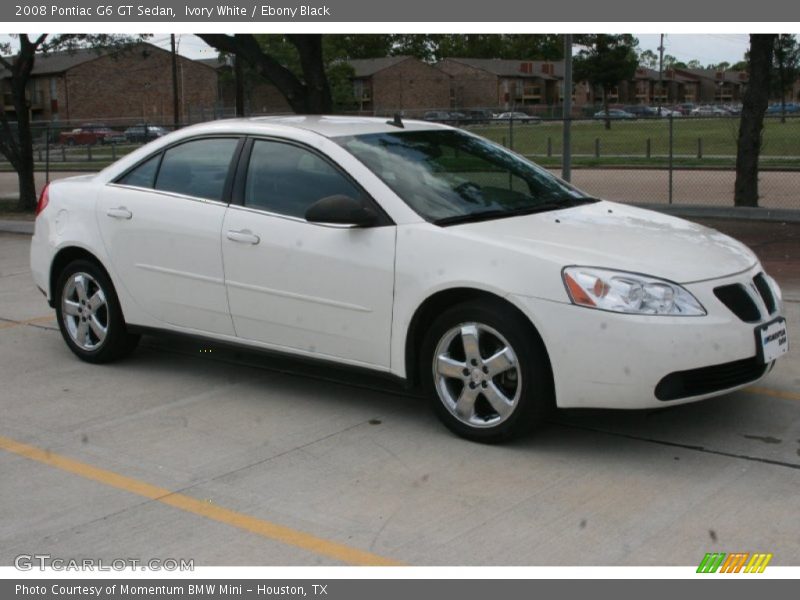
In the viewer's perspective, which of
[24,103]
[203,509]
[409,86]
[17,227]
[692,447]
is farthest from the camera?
[409,86]

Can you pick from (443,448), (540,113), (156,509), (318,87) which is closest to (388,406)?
(443,448)

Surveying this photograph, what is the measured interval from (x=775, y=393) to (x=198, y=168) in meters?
3.70

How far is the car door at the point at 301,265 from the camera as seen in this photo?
5.50m

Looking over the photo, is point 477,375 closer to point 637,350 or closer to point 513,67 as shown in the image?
point 637,350

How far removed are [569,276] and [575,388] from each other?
1.73 feet

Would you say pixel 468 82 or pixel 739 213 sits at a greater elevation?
pixel 468 82

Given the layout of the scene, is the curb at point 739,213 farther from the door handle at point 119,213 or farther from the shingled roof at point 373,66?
the shingled roof at point 373,66

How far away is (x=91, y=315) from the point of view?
700 cm

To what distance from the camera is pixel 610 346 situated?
15.7ft

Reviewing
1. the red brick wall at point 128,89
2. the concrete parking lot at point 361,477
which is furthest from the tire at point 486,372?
the red brick wall at point 128,89

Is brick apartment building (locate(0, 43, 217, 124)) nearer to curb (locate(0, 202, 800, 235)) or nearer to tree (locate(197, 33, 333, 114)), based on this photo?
curb (locate(0, 202, 800, 235))

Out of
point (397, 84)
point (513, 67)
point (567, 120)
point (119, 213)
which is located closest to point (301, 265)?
point (119, 213)

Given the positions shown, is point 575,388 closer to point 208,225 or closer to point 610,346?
point 610,346

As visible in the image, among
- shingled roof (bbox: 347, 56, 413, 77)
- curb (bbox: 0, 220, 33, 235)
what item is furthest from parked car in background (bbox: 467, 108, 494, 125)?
shingled roof (bbox: 347, 56, 413, 77)
